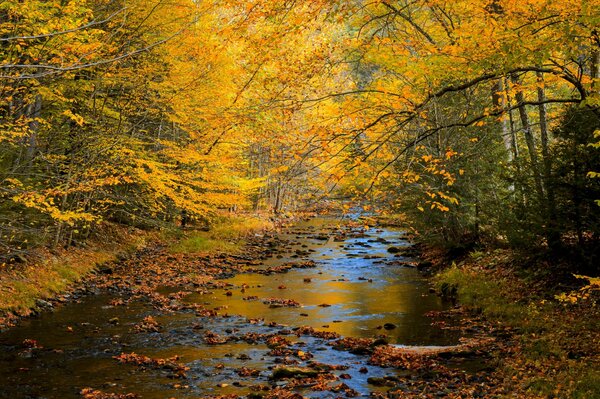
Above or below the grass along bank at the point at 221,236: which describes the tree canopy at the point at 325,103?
above

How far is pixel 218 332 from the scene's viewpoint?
36.4ft

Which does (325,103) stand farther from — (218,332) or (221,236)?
(221,236)

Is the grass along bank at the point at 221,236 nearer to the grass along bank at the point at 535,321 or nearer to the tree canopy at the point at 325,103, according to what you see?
the tree canopy at the point at 325,103

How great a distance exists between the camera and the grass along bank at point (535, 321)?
7262 millimetres

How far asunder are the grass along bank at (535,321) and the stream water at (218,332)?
44.0 inches

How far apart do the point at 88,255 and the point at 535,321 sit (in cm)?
1344

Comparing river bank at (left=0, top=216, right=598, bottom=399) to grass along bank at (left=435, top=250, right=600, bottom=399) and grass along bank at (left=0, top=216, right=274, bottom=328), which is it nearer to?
grass along bank at (left=435, top=250, right=600, bottom=399)

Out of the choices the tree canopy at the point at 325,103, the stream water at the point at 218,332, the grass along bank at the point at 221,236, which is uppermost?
the tree canopy at the point at 325,103

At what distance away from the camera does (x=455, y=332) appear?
10836mm

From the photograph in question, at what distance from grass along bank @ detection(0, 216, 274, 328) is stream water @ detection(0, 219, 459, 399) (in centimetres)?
79

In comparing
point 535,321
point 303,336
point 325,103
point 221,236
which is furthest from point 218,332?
point 221,236

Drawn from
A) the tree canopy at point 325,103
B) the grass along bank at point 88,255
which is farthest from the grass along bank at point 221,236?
the tree canopy at point 325,103

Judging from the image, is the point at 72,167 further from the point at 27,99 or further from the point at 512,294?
the point at 512,294

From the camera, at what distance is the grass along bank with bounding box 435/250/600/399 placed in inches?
286
